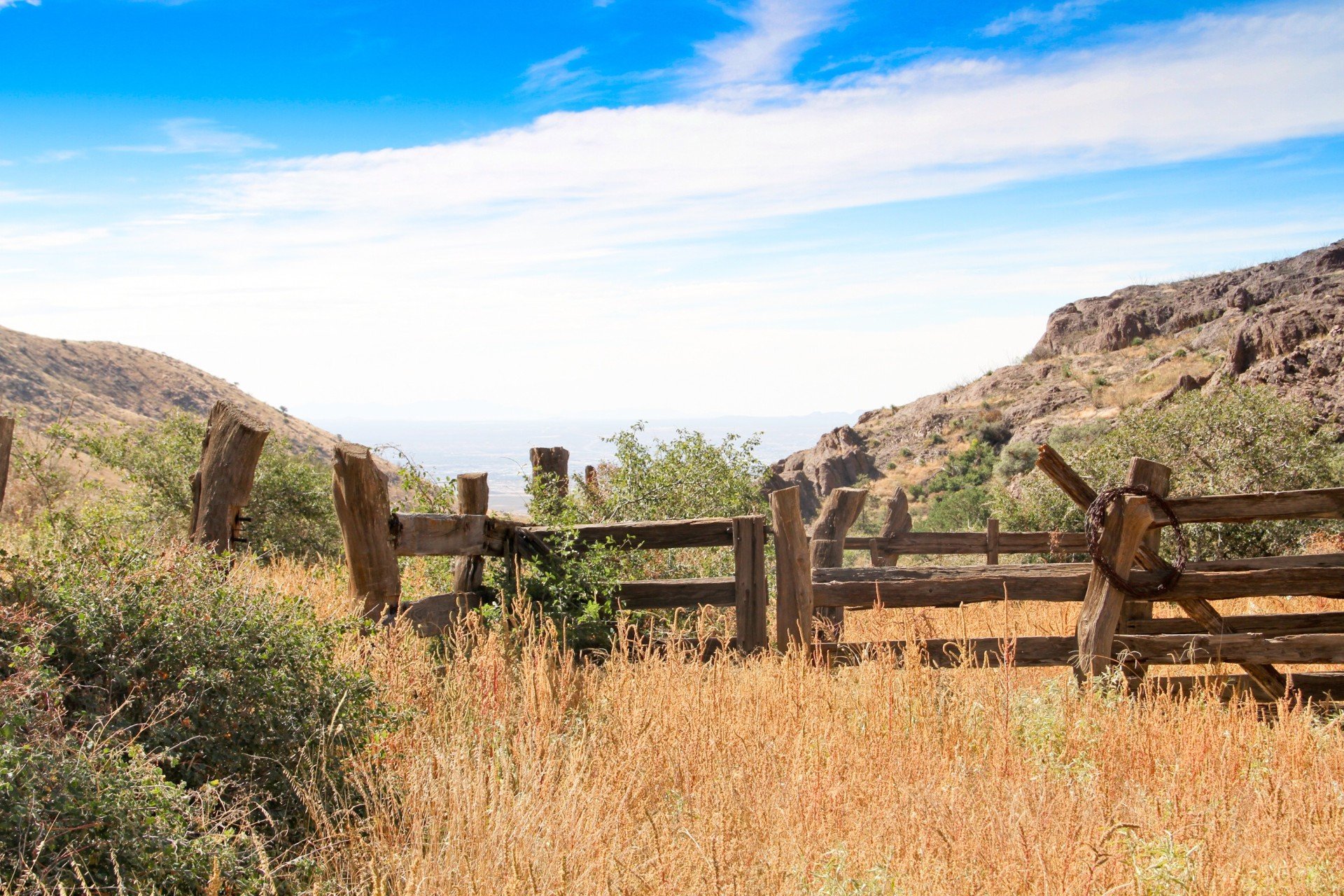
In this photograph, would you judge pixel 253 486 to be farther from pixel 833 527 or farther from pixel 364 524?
pixel 833 527

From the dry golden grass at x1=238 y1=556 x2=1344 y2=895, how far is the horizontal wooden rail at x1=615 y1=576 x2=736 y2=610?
3.66 feet

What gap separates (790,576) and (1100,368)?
145ft

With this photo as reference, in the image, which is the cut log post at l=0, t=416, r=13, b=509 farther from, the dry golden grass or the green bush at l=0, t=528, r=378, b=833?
the dry golden grass

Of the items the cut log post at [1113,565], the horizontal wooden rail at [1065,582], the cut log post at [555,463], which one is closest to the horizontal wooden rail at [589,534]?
the horizontal wooden rail at [1065,582]

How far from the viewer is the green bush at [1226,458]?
1366 centimetres

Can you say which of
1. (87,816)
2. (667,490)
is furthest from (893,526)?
(87,816)

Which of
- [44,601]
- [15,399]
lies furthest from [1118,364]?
[15,399]

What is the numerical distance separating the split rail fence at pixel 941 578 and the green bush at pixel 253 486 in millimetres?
6533

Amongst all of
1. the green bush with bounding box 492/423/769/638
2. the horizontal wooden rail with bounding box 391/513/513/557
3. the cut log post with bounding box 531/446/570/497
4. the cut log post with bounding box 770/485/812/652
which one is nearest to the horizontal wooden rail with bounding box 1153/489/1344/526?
the cut log post with bounding box 770/485/812/652

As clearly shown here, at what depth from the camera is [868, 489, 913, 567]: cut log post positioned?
12.2 m

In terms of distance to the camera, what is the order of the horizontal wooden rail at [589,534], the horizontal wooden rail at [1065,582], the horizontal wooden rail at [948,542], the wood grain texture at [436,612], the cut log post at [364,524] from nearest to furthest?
the cut log post at [364,524] → the wood grain texture at [436,612] → the horizontal wooden rail at [1065,582] → the horizontal wooden rail at [589,534] → the horizontal wooden rail at [948,542]

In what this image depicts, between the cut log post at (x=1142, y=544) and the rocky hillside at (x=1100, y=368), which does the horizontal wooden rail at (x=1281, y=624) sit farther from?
the rocky hillside at (x=1100, y=368)

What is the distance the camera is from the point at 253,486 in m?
12.0

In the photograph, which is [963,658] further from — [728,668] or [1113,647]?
[1113,647]
